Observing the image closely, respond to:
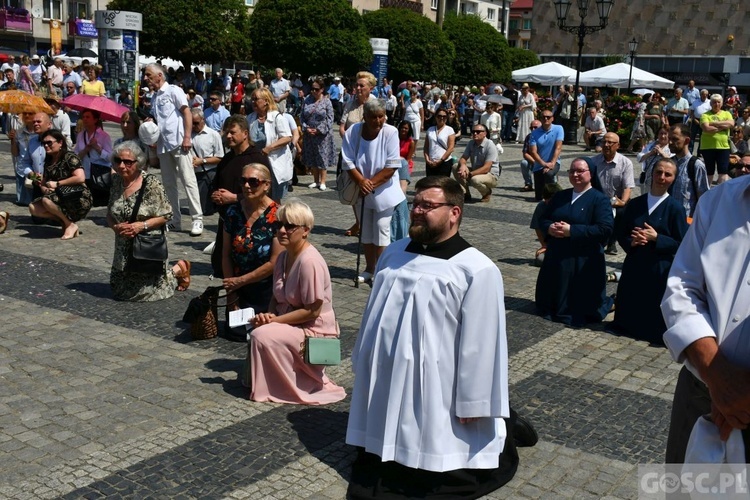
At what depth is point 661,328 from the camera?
24.7 ft

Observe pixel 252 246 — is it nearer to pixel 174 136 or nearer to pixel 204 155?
pixel 174 136

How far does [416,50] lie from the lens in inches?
1743

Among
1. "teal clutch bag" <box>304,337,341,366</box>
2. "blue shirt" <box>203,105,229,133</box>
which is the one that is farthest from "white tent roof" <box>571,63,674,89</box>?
"teal clutch bag" <box>304,337,341,366</box>

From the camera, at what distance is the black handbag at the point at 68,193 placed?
10922mm

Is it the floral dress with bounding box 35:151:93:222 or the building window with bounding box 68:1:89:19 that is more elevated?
the building window with bounding box 68:1:89:19

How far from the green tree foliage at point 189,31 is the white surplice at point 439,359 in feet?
127

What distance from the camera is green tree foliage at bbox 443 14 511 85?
50750mm

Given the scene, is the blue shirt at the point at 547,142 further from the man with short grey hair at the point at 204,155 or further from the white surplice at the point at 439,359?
the white surplice at the point at 439,359

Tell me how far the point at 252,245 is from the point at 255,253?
2.7 inches

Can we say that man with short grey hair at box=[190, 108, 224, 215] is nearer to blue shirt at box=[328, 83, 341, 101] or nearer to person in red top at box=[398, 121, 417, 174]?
person in red top at box=[398, 121, 417, 174]

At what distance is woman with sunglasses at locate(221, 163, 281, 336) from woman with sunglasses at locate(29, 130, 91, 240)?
187 inches

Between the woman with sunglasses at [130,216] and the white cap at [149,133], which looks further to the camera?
the white cap at [149,133]

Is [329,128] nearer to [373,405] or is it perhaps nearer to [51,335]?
[51,335]

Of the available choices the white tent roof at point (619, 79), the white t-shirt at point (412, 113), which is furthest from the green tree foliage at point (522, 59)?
the white t-shirt at point (412, 113)
